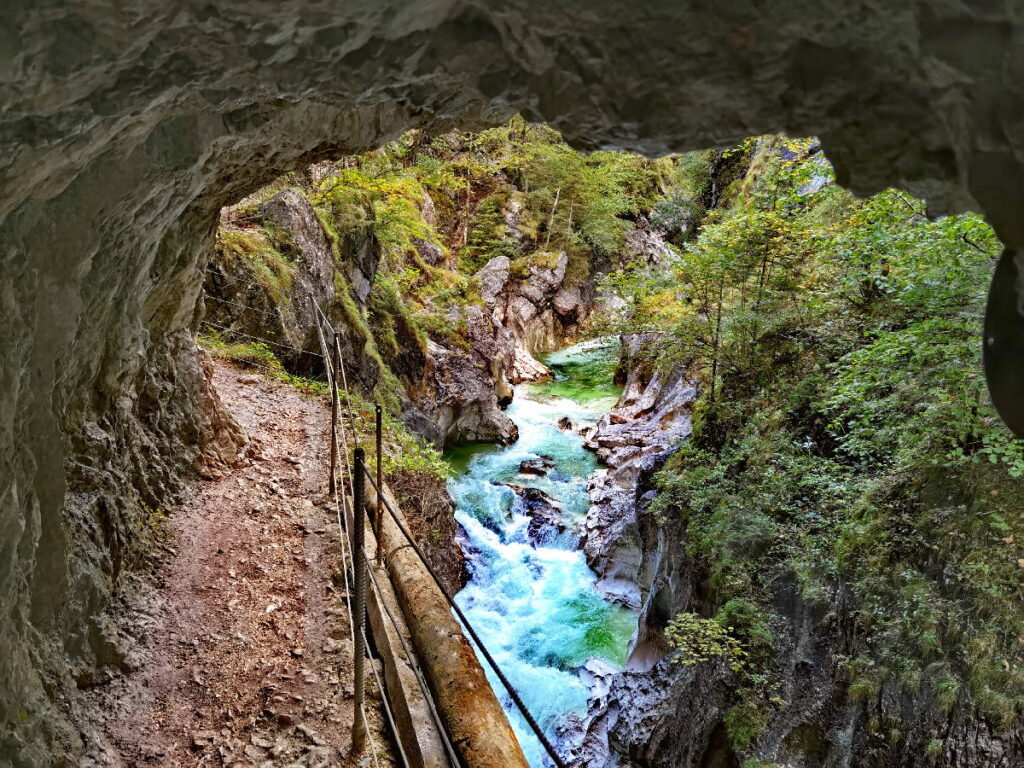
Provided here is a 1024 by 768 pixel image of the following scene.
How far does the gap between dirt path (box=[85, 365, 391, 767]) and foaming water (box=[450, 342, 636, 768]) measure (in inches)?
181

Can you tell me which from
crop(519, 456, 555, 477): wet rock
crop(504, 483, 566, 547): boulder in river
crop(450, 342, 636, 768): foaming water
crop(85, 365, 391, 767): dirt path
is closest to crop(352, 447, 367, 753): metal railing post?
crop(85, 365, 391, 767): dirt path

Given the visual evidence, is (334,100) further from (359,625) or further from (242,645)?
(242,645)

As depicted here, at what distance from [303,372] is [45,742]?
7484mm

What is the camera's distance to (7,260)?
2061 millimetres

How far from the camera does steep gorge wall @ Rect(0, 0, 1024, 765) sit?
1409 mm

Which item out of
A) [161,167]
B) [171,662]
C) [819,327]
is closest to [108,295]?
[161,167]

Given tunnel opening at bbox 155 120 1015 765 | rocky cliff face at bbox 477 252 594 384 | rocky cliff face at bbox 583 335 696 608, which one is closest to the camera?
tunnel opening at bbox 155 120 1015 765

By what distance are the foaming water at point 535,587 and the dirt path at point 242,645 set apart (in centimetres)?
459

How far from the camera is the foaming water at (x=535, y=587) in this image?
28.7ft

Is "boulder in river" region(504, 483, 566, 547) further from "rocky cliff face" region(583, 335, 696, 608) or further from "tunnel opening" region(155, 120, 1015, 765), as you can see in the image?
"rocky cliff face" region(583, 335, 696, 608)

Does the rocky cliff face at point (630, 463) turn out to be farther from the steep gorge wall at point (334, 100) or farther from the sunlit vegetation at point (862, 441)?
the steep gorge wall at point (334, 100)

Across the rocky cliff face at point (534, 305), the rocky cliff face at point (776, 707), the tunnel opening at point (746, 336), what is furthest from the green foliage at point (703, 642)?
the rocky cliff face at point (534, 305)

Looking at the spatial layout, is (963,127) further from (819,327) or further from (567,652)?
(567,652)

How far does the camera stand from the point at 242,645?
4.27m
